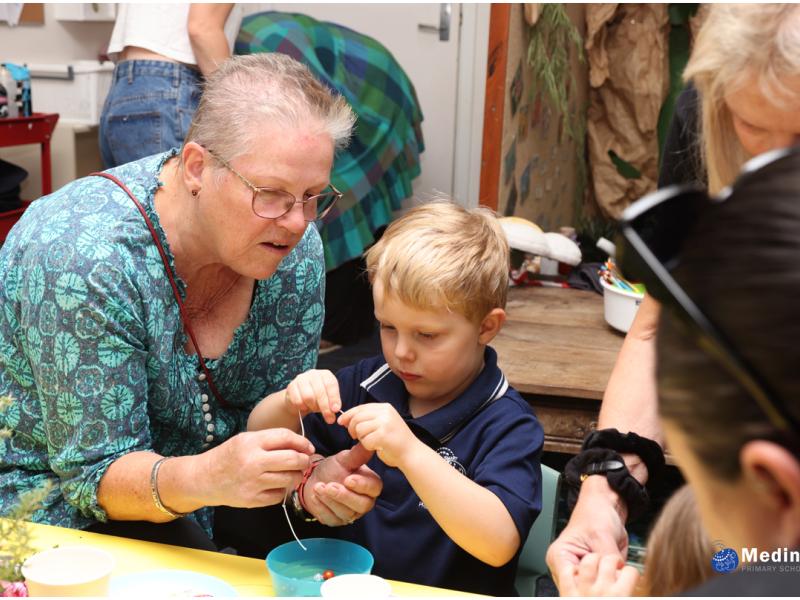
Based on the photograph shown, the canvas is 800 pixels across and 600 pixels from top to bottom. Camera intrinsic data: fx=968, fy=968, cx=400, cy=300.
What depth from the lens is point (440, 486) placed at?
1.53m

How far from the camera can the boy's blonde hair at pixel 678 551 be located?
957 mm

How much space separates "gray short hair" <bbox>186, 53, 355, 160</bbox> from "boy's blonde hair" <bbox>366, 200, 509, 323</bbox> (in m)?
0.23

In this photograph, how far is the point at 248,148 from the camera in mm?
1640

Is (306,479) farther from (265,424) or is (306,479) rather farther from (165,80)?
(165,80)

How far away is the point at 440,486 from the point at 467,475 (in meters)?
0.21

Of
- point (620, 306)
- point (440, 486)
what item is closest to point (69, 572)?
point (440, 486)

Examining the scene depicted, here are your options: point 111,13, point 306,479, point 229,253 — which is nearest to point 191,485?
point 306,479

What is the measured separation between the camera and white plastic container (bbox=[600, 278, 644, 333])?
2.87m

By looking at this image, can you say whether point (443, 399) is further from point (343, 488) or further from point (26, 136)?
point (26, 136)

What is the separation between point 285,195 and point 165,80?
72.7 inches

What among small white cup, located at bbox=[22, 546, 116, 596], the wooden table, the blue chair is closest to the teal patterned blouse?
small white cup, located at bbox=[22, 546, 116, 596]

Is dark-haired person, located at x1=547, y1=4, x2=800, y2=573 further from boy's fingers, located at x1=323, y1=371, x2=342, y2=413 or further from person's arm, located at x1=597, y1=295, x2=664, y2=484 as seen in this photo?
boy's fingers, located at x1=323, y1=371, x2=342, y2=413

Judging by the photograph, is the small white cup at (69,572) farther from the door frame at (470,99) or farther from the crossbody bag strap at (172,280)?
the door frame at (470,99)

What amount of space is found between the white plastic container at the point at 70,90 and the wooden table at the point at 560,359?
8.17 feet
